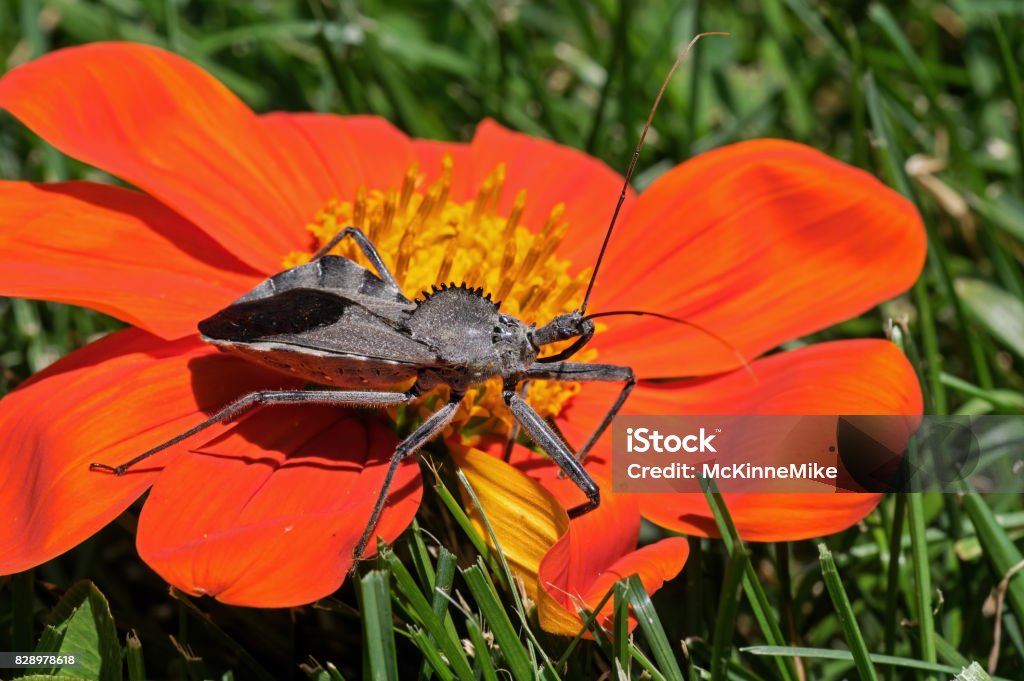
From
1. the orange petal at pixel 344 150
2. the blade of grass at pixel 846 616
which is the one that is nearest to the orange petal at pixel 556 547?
the blade of grass at pixel 846 616

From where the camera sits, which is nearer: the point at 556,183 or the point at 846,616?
the point at 846,616

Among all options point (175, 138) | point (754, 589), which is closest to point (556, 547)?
point (754, 589)

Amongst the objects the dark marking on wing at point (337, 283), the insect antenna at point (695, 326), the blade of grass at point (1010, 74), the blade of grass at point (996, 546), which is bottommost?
the blade of grass at point (996, 546)

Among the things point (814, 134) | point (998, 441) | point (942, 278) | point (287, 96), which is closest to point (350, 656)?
point (998, 441)

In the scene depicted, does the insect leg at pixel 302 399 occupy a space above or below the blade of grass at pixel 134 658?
above

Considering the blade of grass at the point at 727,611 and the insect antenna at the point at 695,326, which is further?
the insect antenna at the point at 695,326

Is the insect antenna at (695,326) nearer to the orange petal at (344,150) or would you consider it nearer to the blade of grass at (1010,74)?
the orange petal at (344,150)

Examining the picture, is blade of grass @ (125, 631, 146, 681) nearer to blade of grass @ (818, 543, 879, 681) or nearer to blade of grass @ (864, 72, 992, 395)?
blade of grass @ (818, 543, 879, 681)

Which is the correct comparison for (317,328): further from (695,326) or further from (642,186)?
(642,186)
